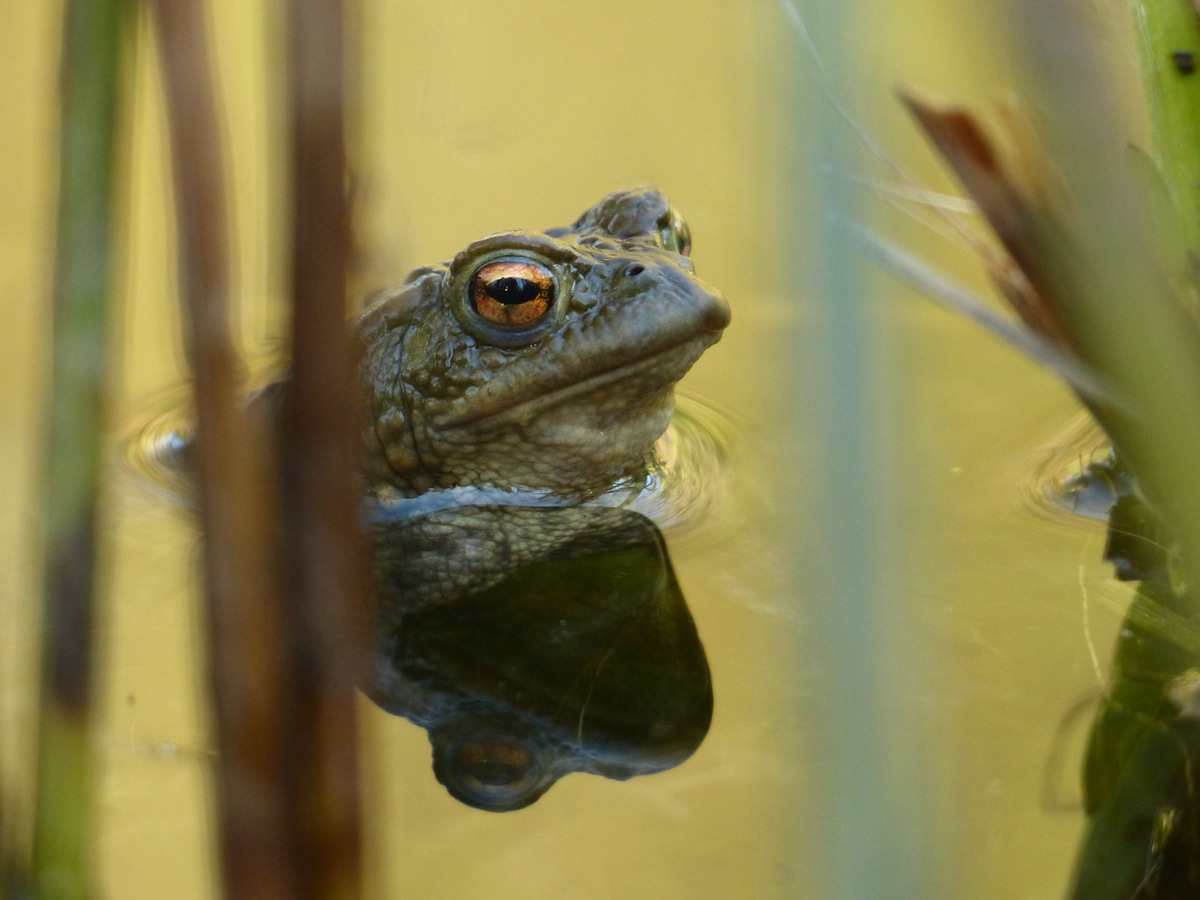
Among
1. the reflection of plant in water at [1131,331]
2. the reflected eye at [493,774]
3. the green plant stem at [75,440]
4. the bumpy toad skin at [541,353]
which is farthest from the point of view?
the bumpy toad skin at [541,353]

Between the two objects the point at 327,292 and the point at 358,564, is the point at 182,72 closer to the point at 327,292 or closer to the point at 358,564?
the point at 327,292

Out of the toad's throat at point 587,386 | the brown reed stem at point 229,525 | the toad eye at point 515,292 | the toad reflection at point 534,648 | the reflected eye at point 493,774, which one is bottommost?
the reflected eye at point 493,774

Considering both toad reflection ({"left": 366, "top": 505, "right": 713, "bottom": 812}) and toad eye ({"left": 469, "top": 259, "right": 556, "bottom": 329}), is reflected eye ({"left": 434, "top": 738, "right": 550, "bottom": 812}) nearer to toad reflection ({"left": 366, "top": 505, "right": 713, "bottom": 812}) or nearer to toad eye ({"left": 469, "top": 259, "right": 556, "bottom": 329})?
toad reflection ({"left": 366, "top": 505, "right": 713, "bottom": 812})

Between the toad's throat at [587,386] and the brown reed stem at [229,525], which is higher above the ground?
the brown reed stem at [229,525]

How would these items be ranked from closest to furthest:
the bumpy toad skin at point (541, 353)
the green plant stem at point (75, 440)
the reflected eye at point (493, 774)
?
1. the green plant stem at point (75, 440)
2. the reflected eye at point (493, 774)
3. the bumpy toad skin at point (541, 353)

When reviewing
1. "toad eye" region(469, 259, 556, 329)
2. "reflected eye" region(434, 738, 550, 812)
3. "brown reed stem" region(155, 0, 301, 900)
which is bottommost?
"reflected eye" region(434, 738, 550, 812)

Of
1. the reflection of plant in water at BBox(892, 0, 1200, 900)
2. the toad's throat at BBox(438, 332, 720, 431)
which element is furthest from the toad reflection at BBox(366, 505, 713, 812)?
the reflection of plant in water at BBox(892, 0, 1200, 900)

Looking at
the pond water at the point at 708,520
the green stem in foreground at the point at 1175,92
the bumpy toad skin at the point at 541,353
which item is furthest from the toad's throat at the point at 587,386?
the green stem in foreground at the point at 1175,92

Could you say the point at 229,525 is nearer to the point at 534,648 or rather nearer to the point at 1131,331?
the point at 1131,331

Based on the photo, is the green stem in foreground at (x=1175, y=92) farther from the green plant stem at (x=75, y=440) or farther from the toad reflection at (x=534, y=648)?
the green plant stem at (x=75, y=440)
